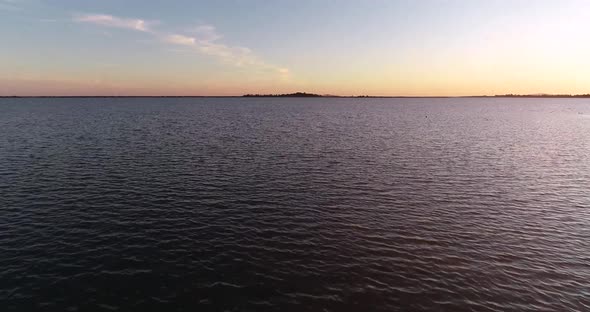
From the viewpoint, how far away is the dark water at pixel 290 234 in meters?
23.2

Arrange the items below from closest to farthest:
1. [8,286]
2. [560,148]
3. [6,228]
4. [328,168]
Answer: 1. [8,286]
2. [6,228]
3. [328,168]
4. [560,148]

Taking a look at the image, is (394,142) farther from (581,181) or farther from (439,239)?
(439,239)

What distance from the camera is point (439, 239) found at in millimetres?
31828

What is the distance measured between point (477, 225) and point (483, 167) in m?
28.9

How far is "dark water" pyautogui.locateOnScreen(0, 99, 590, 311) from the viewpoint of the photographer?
23.2 m

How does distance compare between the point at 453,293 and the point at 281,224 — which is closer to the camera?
the point at 453,293

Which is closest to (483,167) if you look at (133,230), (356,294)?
(356,294)

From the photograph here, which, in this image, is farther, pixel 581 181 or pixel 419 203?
pixel 581 181

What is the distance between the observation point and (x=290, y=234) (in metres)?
32.6

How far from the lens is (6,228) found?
31.9 metres

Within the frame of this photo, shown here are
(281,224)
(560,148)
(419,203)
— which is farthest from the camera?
(560,148)

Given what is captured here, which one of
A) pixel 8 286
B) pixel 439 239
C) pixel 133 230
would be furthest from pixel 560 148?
pixel 8 286

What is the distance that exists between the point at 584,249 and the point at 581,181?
2770 centimetres

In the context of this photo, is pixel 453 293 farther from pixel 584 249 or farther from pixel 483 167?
pixel 483 167
